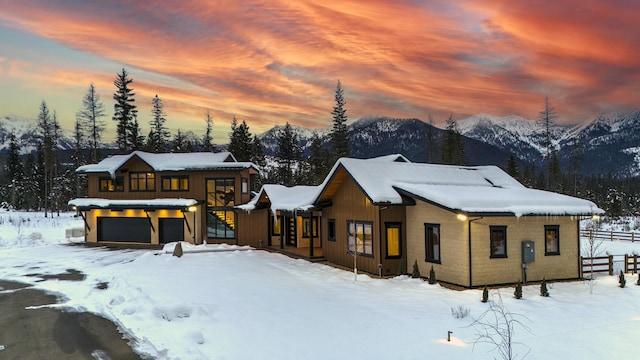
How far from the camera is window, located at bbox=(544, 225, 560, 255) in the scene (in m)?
15.6

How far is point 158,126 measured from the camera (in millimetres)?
57750

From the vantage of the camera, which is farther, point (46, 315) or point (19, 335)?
point (46, 315)

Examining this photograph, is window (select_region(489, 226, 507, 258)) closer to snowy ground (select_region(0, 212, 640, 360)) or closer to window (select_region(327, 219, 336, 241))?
snowy ground (select_region(0, 212, 640, 360))

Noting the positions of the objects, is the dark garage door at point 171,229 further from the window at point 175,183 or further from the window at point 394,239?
the window at point 394,239

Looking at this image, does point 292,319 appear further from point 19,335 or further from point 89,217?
point 89,217

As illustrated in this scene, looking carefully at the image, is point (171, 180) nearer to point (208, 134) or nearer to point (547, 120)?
point (208, 134)

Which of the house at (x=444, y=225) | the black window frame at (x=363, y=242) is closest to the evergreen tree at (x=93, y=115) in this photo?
the house at (x=444, y=225)

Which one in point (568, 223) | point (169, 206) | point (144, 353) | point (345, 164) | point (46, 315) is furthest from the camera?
point (169, 206)

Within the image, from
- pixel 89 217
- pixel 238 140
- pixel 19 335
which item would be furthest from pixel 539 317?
pixel 238 140

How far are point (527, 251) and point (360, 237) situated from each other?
634 centimetres


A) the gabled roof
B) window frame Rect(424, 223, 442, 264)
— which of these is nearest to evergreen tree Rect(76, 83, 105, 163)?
the gabled roof

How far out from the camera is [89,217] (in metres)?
31.5

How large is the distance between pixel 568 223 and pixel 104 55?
26.5 metres

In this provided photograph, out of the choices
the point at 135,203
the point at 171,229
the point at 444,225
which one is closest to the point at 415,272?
the point at 444,225
